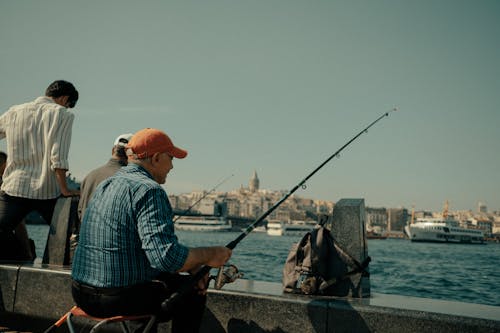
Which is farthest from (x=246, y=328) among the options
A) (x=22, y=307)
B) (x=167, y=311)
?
(x=22, y=307)

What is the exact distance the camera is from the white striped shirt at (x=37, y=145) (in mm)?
3516

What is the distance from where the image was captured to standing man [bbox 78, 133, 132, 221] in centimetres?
333

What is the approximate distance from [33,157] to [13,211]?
425mm

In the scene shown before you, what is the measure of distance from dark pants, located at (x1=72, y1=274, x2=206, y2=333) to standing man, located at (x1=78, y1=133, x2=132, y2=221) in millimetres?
1459

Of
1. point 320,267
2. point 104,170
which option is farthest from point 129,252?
point 104,170

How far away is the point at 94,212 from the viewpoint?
1.94 m

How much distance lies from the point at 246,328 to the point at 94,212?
1240mm

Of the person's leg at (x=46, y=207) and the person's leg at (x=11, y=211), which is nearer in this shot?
the person's leg at (x=11, y=211)

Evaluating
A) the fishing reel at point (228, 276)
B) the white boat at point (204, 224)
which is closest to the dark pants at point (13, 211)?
the fishing reel at point (228, 276)

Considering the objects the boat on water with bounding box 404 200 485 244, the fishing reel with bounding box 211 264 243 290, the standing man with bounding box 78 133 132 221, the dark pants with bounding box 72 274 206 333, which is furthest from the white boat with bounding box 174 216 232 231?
the dark pants with bounding box 72 274 206 333

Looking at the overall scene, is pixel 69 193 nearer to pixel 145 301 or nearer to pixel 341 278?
pixel 145 301

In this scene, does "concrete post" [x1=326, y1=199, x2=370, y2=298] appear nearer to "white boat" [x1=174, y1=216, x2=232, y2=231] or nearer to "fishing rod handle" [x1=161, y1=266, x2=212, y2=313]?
"fishing rod handle" [x1=161, y1=266, x2=212, y2=313]

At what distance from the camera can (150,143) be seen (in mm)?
2035

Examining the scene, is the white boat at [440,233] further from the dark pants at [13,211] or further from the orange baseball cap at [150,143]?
the orange baseball cap at [150,143]
